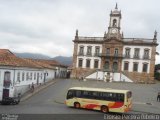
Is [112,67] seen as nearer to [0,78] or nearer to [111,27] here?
[111,27]

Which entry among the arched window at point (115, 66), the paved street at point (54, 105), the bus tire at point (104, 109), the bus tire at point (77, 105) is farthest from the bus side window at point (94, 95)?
the arched window at point (115, 66)

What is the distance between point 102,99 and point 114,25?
4148cm

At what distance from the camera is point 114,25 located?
2697 inches

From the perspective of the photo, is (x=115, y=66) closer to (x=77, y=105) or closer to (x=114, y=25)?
(x=114, y=25)

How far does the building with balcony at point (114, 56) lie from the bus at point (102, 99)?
35019 millimetres

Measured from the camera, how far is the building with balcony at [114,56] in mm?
65062

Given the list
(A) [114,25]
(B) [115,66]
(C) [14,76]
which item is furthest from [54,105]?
(A) [114,25]

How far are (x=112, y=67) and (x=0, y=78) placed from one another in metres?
35.4

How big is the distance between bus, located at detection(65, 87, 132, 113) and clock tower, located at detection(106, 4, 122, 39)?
37996 millimetres

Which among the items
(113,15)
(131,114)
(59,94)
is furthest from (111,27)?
(131,114)

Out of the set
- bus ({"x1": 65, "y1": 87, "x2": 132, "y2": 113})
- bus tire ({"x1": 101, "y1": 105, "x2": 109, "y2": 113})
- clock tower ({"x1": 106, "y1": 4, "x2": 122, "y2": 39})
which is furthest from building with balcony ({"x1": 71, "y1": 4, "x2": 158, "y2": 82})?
bus tire ({"x1": 101, "y1": 105, "x2": 109, "y2": 113})

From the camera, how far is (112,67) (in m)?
67.4

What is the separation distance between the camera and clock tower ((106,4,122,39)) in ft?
222

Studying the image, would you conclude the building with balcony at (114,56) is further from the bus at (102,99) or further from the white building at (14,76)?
the bus at (102,99)
